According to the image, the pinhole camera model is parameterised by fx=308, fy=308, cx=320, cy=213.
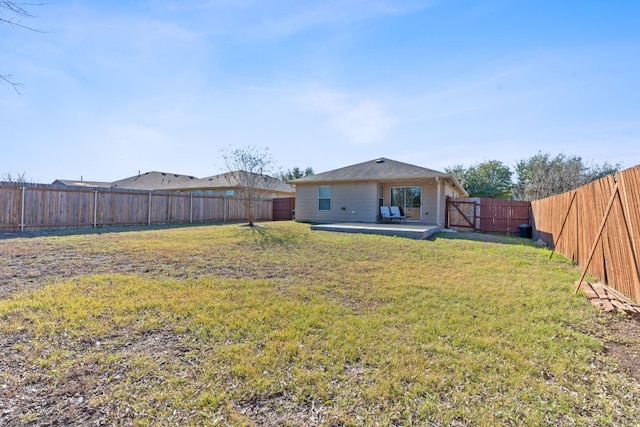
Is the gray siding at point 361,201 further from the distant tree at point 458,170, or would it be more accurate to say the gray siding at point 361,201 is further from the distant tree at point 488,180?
the distant tree at point 458,170

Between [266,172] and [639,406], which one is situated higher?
[266,172]

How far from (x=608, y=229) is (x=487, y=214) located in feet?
36.1

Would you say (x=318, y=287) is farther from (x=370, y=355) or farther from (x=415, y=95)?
(x=415, y=95)

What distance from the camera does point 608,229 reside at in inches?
200

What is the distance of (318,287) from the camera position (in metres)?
5.00

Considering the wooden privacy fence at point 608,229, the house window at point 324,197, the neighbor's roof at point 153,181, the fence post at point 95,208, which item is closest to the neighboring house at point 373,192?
the house window at point 324,197

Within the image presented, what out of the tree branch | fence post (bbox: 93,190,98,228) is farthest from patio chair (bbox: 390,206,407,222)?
the tree branch

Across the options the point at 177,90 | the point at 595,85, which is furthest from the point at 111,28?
the point at 595,85

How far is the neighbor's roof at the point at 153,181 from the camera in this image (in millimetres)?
27117

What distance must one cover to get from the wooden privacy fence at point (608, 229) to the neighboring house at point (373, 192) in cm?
656

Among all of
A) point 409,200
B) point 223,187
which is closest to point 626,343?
point 409,200

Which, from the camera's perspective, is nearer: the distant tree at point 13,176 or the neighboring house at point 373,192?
the neighboring house at point 373,192

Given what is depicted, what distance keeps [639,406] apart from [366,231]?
30.0ft

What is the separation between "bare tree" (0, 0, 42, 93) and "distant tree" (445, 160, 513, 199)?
3286 centimetres
